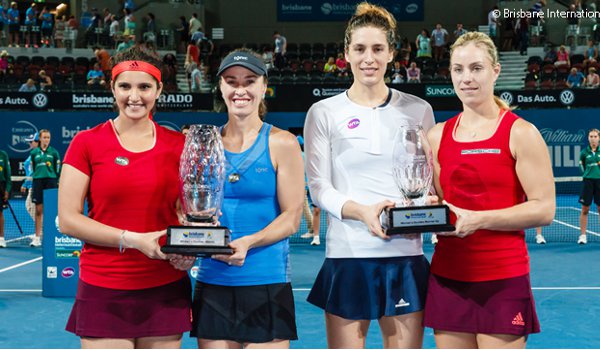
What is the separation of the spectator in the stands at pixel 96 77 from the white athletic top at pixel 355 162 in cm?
1854

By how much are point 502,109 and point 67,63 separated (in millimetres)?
22682

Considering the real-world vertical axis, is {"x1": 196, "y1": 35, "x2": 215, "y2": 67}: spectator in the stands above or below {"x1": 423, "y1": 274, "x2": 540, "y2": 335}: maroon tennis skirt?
above

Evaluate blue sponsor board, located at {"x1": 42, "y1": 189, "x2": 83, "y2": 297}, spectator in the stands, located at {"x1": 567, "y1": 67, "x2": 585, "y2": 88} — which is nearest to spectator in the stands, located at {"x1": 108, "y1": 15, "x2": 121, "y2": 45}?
spectator in the stands, located at {"x1": 567, "y1": 67, "x2": 585, "y2": 88}

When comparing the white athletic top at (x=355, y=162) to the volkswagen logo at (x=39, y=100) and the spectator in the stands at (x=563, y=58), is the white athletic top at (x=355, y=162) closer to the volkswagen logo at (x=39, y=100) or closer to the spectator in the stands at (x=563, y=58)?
the volkswagen logo at (x=39, y=100)

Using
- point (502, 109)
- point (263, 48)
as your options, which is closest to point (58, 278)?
point (502, 109)

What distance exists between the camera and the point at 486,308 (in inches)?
126

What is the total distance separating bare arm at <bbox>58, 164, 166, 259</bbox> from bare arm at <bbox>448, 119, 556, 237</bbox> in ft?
4.26

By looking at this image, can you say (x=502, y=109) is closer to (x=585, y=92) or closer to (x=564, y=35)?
(x=585, y=92)

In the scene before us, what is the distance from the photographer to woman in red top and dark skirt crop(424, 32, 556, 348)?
3.14 m

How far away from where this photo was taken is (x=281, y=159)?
131 inches

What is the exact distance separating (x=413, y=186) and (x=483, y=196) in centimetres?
31

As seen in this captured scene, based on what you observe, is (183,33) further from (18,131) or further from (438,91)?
(438,91)

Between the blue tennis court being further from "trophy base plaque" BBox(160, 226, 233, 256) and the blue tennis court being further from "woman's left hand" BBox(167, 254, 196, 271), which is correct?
"trophy base plaque" BBox(160, 226, 233, 256)

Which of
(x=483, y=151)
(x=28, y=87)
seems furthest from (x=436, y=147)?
(x=28, y=87)
